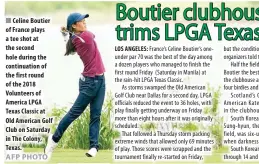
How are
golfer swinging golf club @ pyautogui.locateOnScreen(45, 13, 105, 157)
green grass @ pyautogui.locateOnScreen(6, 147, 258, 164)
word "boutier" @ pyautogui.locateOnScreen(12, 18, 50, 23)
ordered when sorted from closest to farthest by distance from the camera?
golfer swinging golf club @ pyautogui.locateOnScreen(45, 13, 105, 157) → green grass @ pyautogui.locateOnScreen(6, 147, 258, 164) → word "boutier" @ pyautogui.locateOnScreen(12, 18, 50, 23)

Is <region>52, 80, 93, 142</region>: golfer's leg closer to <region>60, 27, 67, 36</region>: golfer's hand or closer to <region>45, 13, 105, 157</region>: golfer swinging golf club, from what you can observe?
<region>45, 13, 105, 157</region>: golfer swinging golf club

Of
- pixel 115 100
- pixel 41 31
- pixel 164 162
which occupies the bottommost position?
pixel 164 162

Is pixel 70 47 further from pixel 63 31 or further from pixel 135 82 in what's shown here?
pixel 135 82

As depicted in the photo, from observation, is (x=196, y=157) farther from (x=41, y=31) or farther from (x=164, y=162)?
(x=41, y=31)

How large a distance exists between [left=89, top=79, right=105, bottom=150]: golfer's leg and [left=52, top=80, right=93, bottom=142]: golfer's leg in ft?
0.24

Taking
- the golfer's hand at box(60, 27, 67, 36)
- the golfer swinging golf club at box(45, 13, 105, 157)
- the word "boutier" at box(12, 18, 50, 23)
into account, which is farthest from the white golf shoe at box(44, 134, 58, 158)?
the word "boutier" at box(12, 18, 50, 23)

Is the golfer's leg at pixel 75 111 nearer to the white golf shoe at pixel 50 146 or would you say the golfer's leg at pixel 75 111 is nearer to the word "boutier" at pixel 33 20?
the white golf shoe at pixel 50 146

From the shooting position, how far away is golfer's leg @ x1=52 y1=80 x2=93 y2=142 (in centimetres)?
923

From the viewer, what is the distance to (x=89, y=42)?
9281 mm

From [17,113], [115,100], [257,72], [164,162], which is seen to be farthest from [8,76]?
[257,72]

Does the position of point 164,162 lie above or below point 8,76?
below

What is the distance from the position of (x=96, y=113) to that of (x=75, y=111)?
0.66ft

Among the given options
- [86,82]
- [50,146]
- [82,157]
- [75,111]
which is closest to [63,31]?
[86,82]

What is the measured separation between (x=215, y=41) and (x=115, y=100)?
1130mm
